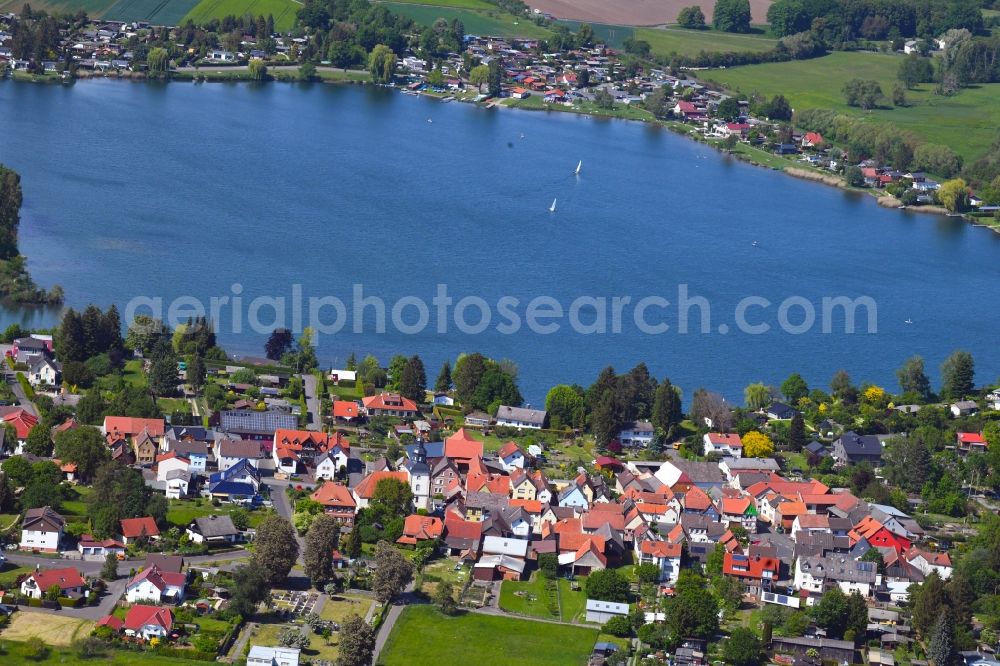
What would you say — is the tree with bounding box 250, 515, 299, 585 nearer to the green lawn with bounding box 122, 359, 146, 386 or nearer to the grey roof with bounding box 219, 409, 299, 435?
the grey roof with bounding box 219, 409, 299, 435

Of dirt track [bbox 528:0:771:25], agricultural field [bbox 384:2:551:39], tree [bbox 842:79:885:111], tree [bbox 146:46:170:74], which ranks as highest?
dirt track [bbox 528:0:771:25]

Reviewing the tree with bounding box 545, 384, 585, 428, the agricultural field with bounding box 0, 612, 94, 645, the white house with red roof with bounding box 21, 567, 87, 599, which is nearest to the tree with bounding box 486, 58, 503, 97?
the tree with bounding box 545, 384, 585, 428

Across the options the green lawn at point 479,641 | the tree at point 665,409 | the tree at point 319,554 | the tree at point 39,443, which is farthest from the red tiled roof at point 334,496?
the tree at point 665,409

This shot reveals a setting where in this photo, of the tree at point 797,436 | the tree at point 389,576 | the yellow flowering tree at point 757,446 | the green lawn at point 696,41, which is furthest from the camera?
the green lawn at point 696,41

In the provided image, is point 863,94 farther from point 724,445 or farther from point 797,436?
point 724,445

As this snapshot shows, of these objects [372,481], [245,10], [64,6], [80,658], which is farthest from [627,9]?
[80,658]

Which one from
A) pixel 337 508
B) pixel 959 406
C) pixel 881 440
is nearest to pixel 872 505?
pixel 881 440

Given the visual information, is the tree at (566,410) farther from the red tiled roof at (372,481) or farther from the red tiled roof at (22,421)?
the red tiled roof at (22,421)

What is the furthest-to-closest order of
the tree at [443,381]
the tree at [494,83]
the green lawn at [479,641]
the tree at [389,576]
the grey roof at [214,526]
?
the tree at [494,83], the tree at [443,381], the grey roof at [214,526], the tree at [389,576], the green lawn at [479,641]
